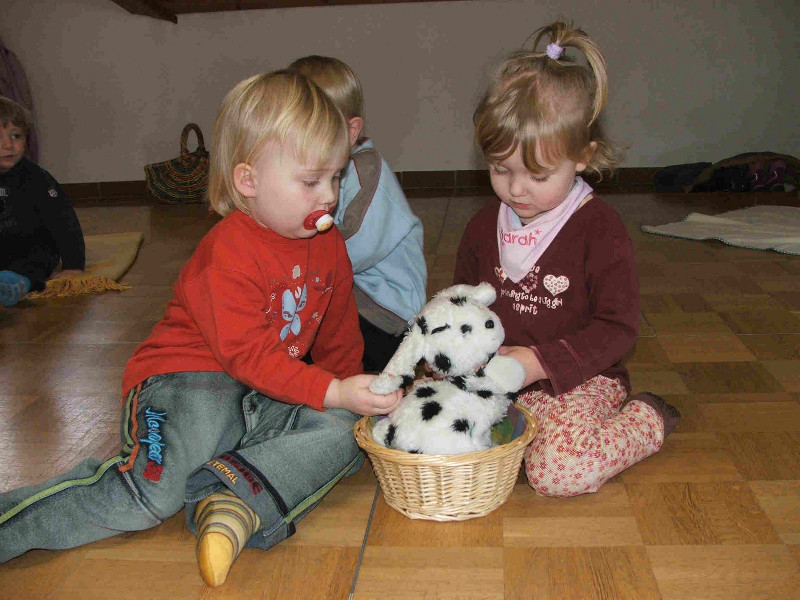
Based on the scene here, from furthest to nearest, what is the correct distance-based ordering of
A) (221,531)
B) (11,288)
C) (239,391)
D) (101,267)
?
(101,267) < (11,288) < (239,391) < (221,531)

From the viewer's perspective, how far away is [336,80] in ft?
4.77

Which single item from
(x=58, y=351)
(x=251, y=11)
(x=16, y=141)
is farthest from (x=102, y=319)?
(x=251, y=11)

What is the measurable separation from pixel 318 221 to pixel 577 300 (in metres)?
0.41

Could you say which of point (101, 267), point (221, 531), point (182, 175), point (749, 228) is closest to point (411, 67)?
point (182, 175)

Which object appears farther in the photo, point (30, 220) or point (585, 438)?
point (30, 220)

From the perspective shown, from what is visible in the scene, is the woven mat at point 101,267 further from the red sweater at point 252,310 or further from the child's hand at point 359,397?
the child's hand at point 359,397

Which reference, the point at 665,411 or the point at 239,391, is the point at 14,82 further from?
the point at 665,411

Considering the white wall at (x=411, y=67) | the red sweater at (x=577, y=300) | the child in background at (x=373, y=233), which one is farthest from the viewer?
the white wall at (x=411, y=67)

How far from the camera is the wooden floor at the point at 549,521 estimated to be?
0.94 meters

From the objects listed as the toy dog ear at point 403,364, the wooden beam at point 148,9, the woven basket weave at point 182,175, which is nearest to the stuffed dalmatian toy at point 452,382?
the toy dog ear at point 403,364

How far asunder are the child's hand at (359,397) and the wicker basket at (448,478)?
0.04 m

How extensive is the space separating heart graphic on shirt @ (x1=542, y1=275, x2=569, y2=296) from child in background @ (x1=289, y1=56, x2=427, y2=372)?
363 mm

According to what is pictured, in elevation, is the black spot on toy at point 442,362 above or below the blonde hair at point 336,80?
below

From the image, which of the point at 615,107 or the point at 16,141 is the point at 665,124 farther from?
the point at 16,141
